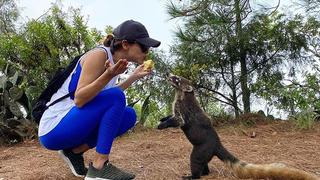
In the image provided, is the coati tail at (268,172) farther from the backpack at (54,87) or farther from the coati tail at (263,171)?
the backpack at (54,87)

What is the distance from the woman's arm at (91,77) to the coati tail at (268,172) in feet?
4.00

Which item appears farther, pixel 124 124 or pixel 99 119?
pixel 124 124

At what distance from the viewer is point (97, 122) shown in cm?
377

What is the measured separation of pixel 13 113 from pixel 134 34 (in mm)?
3818

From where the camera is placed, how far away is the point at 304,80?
7332mm

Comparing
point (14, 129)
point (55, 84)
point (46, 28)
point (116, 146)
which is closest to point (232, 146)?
point (116, 146)

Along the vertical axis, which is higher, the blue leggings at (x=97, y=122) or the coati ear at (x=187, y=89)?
the coati ear at (x=187, y=89)

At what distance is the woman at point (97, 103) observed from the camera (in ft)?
11.7

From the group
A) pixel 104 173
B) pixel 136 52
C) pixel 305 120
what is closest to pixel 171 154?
pixel 104 173

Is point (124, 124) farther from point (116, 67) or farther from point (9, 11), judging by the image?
point (9, 11)

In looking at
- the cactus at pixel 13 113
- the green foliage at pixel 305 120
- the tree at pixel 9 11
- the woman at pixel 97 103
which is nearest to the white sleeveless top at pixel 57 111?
the woman at pixel 97 103

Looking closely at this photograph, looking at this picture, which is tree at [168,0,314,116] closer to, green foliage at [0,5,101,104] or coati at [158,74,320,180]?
green foliage at [0,5,101,104]

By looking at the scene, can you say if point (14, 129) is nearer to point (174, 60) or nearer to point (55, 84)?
point (174, 60)

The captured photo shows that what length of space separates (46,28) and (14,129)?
1589 mm
